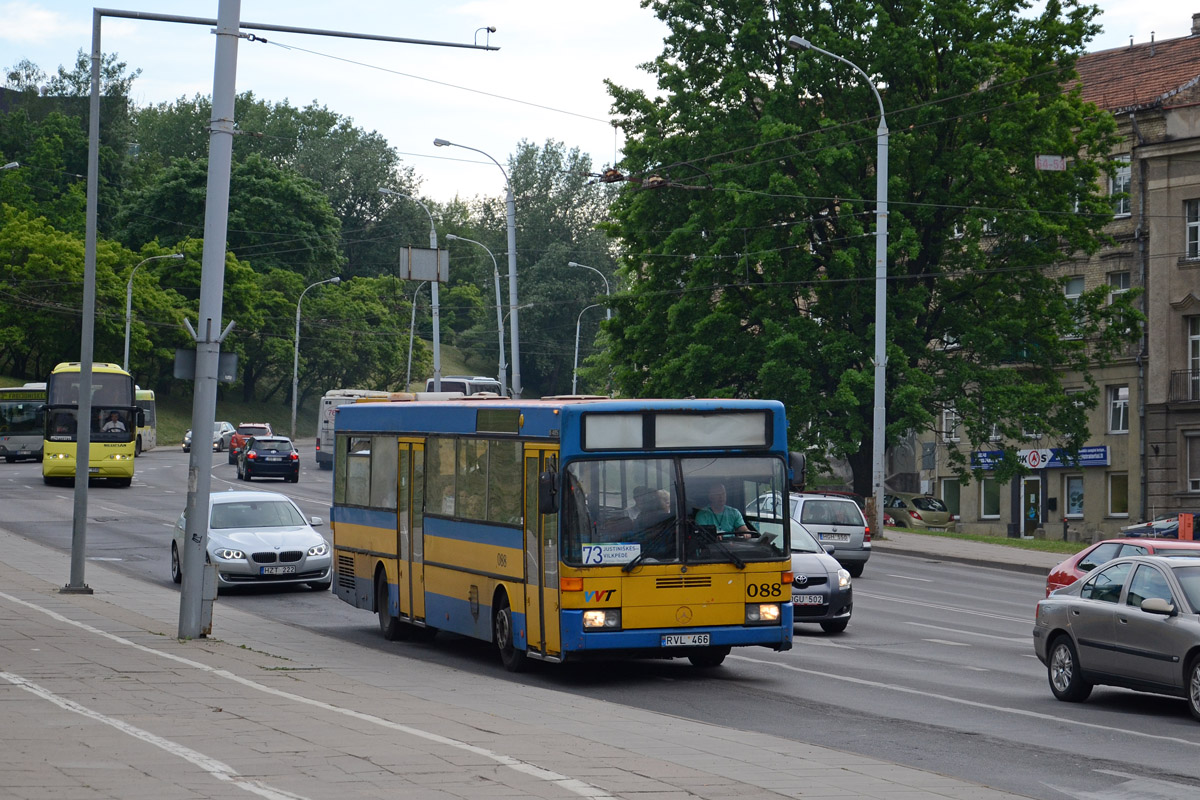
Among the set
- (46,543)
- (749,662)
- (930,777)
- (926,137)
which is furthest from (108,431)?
(930,777)

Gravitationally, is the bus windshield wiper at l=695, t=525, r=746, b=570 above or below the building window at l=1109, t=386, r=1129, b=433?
below

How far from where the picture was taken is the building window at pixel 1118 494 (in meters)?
54.3

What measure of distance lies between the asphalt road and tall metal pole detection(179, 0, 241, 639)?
227 centimetres

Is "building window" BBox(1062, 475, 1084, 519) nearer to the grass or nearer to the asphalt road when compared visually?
the grass

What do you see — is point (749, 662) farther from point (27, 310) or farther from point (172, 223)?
point (172, 223)

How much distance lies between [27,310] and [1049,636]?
81879 millimetres

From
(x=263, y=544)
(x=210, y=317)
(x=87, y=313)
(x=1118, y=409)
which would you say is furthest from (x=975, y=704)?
(x=1118, y=409)

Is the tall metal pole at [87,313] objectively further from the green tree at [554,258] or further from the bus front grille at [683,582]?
the green tree at [554,258]

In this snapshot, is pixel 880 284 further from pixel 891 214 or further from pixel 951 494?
pixel 951 494

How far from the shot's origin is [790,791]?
9.18 m

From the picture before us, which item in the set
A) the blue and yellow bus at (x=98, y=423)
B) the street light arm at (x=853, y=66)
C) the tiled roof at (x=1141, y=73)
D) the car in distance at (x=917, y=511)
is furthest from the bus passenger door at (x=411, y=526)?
the tiled roof at (x=1141, y=73)

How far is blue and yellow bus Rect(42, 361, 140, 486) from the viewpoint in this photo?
51469mm

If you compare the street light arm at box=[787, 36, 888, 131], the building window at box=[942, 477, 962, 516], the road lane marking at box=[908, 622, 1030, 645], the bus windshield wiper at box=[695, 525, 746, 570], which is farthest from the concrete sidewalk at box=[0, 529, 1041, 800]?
the building window at box=[942, 477, 962, 516]

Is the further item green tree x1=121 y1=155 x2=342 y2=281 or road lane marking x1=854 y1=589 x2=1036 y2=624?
green tree x1=121 y1=155 x2=342 y2=281
